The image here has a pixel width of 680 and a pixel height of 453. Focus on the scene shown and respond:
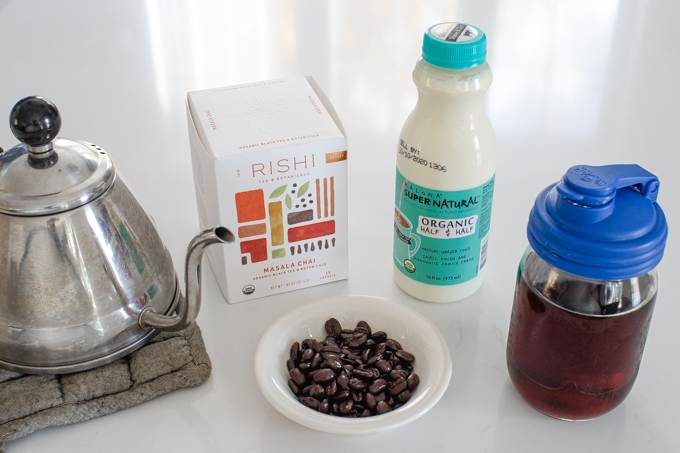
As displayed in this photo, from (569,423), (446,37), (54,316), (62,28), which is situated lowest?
(569,423)

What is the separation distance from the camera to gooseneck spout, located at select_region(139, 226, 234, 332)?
Answer: 0.67 meters

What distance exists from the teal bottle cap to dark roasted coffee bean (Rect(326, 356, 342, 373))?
32cm

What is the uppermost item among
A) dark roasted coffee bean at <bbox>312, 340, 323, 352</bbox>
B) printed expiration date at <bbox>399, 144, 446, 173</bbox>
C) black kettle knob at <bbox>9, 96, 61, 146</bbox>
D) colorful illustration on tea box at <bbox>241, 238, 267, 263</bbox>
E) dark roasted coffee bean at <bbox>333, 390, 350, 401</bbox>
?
black kettle knob at <bbox>9, 96, 61, 146</bbox>

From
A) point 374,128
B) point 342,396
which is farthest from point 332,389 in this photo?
point 374,128

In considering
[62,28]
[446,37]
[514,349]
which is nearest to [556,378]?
[514,349]

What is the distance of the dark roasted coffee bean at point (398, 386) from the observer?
0.68 m

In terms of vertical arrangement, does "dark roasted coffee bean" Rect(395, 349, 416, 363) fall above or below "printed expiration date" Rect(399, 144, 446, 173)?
below

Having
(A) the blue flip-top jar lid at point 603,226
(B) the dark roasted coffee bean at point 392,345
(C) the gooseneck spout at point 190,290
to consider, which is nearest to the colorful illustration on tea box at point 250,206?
(C) the gooseneck spout at point 190,290

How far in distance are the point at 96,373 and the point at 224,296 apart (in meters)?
0.20

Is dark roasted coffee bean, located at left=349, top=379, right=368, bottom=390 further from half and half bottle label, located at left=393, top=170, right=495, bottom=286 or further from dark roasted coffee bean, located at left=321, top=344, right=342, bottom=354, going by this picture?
half and half bottle label, located at left=393, top=170, right=495, bottom=286

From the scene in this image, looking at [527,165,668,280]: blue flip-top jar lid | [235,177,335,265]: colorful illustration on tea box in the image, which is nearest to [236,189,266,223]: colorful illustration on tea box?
[235,177,335,265]: colorful illustration on tea box

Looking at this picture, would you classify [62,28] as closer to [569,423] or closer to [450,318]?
[450,318]

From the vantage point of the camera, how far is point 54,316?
69cm

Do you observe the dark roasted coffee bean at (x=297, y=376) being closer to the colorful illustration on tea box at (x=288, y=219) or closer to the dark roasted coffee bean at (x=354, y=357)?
the dark roasted coffee bean at (x=354, y=357)
